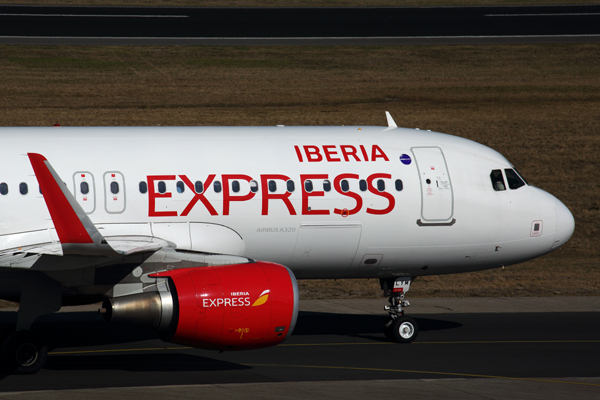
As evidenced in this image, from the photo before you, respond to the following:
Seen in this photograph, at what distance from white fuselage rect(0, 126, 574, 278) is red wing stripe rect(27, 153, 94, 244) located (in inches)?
65.5

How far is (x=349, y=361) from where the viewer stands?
17984mm

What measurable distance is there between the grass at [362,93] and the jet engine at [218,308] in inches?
682

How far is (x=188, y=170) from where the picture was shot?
1736cm

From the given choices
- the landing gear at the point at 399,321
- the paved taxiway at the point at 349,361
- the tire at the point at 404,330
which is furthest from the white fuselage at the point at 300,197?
the paved taxiway at the point at 349,361

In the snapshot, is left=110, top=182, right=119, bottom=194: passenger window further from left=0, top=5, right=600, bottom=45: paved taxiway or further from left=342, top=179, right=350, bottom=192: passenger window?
left=0, top=5, right=600, bottom=45: paved taxiway

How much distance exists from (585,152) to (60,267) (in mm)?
29619

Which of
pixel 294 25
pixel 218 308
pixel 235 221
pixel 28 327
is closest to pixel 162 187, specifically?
pixel 235 221

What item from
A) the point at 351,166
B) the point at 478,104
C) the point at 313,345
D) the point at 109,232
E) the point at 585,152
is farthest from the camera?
the point at 478,104

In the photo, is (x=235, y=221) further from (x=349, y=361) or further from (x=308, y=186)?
(x=349, y=361)

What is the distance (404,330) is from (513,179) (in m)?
4.23

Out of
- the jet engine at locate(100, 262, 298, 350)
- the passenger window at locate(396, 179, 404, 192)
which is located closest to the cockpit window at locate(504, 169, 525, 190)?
the passenger window at locate(396, 179, 404, 192)

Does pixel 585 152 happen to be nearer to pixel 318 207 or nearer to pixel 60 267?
pixel 318 207

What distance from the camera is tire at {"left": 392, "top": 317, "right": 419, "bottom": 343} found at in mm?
19641

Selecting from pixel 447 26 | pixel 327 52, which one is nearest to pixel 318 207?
pixel 327 52
